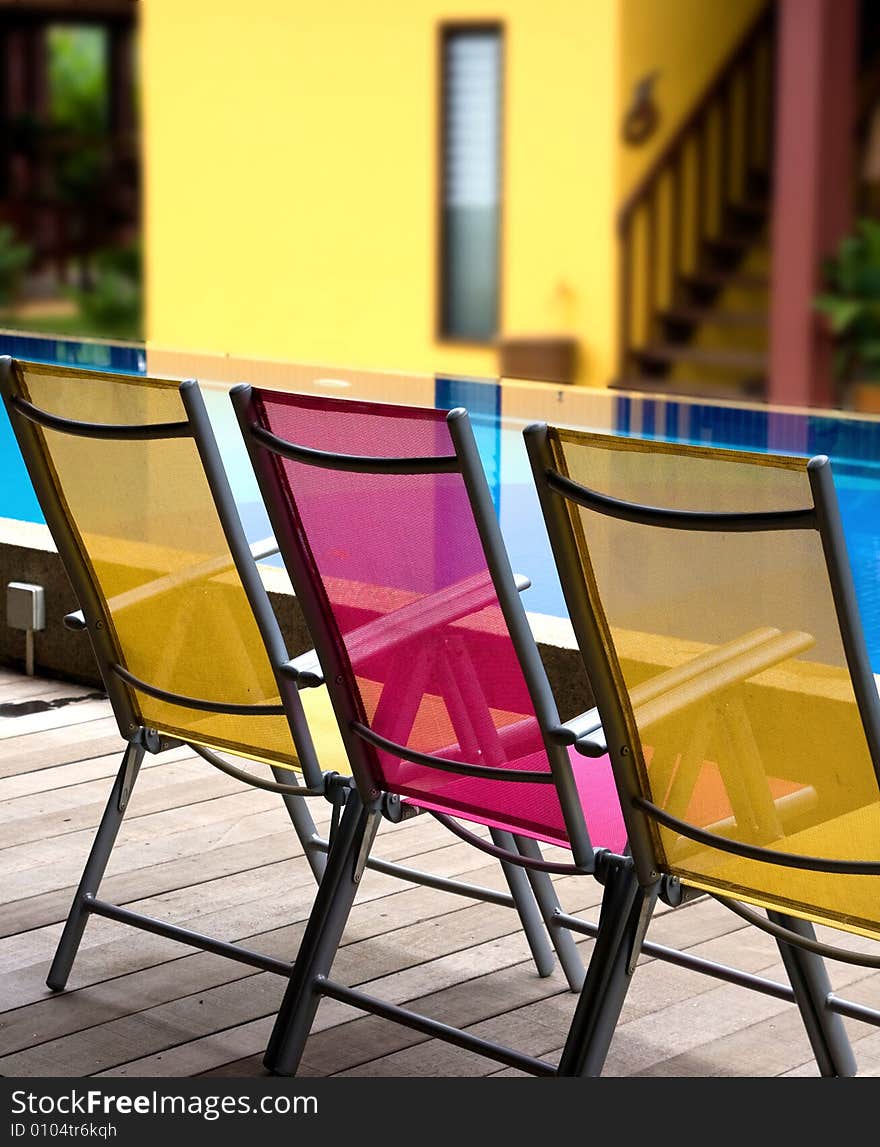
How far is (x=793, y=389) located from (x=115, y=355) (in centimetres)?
692

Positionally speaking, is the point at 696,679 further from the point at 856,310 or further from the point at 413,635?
the point at 856,310

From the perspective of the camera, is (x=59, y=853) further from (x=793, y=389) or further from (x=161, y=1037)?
(x=793, y=389)

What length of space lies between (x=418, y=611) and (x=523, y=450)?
171 centimetres

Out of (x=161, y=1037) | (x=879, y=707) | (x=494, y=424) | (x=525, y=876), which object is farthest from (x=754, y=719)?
(x=494, y=424)

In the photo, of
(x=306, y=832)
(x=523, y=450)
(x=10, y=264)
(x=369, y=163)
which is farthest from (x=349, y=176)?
(x=306, y=832)

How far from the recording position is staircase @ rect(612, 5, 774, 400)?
11594 millimetres

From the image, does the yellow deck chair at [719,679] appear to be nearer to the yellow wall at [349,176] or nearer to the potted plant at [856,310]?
the potted plant at [856,310]

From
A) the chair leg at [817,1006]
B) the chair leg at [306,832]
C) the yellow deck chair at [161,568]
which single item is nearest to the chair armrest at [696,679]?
the chair leg at [817,1006]

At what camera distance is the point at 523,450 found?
13.0 ft

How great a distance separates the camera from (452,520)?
7.27 feet

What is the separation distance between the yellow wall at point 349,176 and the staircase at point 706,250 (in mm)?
229

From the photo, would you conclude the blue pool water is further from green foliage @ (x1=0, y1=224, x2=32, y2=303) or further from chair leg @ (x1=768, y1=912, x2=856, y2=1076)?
green foliage @ (x1=0, y1=224, x2=32, y2=303)

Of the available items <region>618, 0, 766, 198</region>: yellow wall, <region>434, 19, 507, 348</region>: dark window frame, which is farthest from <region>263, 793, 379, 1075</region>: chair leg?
<region>434, 19, 507, 348</region>: dark window frame

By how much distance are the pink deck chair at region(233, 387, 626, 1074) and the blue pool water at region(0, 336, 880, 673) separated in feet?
3.38
